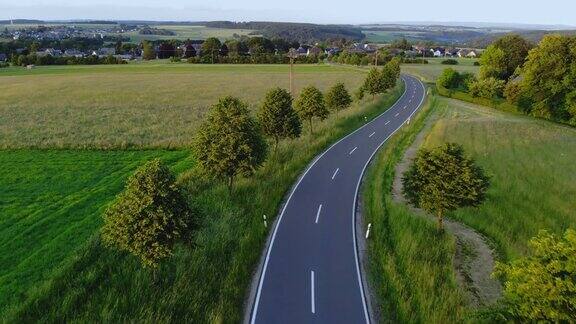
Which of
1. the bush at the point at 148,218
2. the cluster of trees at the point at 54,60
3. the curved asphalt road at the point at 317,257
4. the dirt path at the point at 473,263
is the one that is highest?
the cluster of trees at the point at 54,60

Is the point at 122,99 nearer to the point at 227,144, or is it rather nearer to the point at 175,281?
the point at 227,144

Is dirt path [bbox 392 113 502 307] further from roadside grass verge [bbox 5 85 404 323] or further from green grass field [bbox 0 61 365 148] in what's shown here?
green grass field [bbox 0 61 365 148]

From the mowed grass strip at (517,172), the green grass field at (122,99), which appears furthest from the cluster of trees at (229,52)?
the mowed grass strip at (517,172)

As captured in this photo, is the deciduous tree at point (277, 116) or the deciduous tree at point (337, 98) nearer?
the deciduous tree at point (277, 116)

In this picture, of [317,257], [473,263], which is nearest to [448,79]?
[473,263]

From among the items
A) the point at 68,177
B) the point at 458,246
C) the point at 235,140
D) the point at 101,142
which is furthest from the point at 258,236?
the point at 101,142

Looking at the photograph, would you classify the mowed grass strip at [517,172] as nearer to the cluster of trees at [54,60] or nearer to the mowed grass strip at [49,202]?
the mowed grass strip at [49,202]
